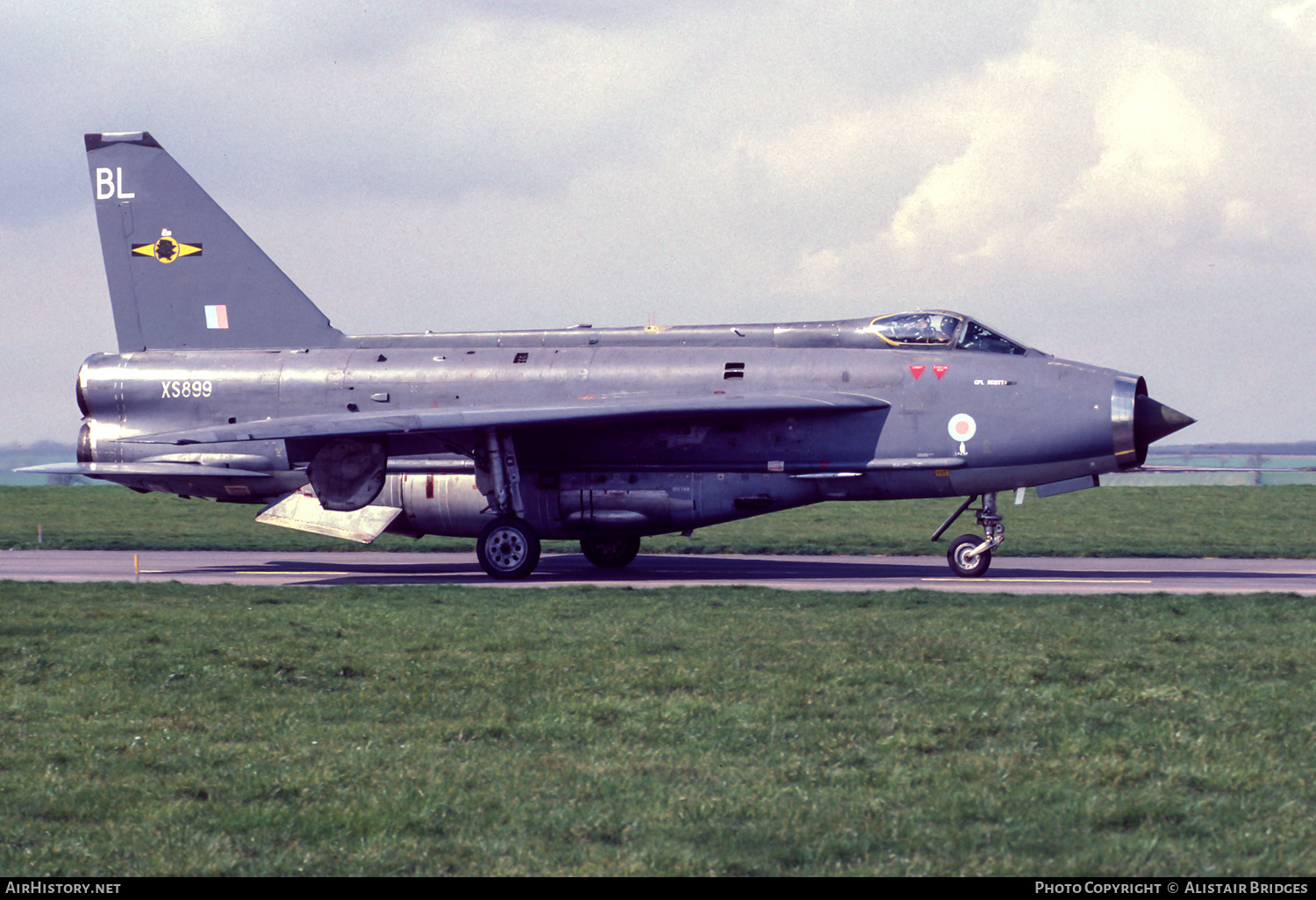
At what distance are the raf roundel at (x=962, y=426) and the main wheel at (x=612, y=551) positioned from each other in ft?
22.0

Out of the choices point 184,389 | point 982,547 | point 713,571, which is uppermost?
point 184,389

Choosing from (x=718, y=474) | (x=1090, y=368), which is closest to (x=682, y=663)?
(x=718, y=474)

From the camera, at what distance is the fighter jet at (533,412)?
20234 millimetres

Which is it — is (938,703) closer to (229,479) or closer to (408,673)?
(408,673)

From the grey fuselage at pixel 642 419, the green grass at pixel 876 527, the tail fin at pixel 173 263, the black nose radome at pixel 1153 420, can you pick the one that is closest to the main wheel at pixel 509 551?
the grey fuselage at pixel 642 419

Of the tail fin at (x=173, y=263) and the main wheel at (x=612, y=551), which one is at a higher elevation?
the tail fin at (x=173, y=263)

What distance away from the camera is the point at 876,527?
34.5m

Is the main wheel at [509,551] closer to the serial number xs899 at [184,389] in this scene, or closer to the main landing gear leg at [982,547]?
the serial number xs899 at [184,389]

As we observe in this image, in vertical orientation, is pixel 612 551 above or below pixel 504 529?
below

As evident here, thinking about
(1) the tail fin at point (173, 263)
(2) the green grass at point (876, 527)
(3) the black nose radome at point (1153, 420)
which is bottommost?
(2) the green grass at point (876, 527)

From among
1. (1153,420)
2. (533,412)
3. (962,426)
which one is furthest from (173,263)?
(1153,420)

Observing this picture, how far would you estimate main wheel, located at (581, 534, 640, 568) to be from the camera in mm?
23781

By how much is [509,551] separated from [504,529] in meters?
0.39

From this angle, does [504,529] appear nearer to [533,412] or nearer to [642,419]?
[533,412]
